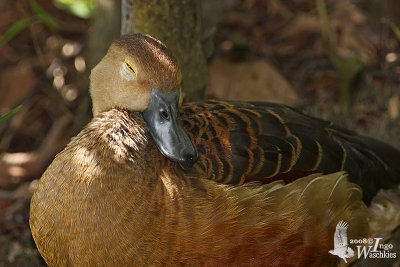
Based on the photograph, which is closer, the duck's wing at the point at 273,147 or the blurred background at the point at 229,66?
the duck's wing at the point at 273,147

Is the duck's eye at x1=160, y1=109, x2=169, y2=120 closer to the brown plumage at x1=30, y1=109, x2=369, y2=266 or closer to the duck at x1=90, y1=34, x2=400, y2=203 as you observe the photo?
the duck at x1=90, y1=34, x2=400, y2=203

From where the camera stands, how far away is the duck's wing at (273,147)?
132 inches

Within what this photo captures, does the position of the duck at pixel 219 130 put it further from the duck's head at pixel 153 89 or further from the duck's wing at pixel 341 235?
the duck's wing at pixel 341 235

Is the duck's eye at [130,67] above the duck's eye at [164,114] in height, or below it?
above

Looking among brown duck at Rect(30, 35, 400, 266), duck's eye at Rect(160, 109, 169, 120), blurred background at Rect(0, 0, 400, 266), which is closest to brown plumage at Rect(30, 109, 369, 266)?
brown duck at Rect(30, 35, 400, 266)

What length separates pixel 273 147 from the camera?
346 cm

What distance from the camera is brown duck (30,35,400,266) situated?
122 inches

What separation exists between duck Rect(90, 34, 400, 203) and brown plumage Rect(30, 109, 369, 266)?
0.10 meters

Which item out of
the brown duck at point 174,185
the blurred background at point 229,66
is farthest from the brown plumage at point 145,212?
the blurred background at point 229,66

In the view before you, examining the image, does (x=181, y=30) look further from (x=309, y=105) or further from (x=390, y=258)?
(x=390, y=258)

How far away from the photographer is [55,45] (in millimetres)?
5988

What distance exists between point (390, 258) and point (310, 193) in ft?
3.30

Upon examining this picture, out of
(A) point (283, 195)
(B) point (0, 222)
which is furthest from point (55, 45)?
(A) point (283, 195)

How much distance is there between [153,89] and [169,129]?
23cm
